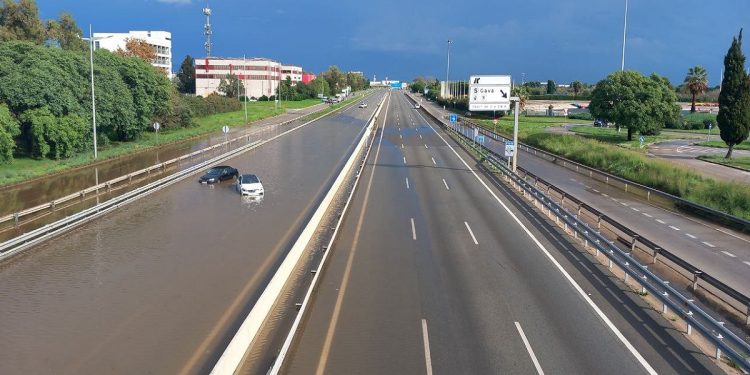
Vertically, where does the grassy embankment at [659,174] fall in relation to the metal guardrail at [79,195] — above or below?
above

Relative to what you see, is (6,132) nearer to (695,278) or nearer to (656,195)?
(695,278)

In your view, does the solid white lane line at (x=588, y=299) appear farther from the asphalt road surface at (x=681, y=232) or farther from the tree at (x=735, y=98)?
the tree at (x=735, y=98)

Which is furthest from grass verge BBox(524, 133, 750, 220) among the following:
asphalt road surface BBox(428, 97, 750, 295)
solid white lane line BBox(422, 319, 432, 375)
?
solid white lane line BBox(422, 319, 432, 375)

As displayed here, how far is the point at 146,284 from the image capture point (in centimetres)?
1576

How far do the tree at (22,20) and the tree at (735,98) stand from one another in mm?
69691

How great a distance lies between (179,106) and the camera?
71.8 m

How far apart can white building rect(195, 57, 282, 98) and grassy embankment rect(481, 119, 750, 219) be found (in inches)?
4943

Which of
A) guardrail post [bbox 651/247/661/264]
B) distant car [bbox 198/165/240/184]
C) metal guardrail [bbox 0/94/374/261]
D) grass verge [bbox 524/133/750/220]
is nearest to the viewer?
guardrail post [bbox 651/247/661/264]

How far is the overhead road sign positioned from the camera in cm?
4050

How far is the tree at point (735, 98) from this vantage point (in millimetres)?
48156

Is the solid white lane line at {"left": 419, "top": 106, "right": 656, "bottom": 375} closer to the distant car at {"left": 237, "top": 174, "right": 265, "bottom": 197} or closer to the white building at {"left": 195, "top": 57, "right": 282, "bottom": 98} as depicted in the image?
the distant car at {"left": 237, "top": 174, "right": 265, "bottom": 197}

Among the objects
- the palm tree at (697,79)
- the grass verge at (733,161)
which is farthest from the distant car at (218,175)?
the palm tree at (697,79)

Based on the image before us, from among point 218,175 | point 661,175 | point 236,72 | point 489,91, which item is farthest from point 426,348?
point 236,72

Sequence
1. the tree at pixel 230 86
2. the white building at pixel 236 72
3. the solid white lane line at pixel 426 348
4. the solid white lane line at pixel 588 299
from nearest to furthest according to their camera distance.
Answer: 1. the solid white lane line at pixel 426 348
2. the solid white lane line at pixel 588 299
3. the tree at pixel 230 86
4. the white building at pixel 236 72
